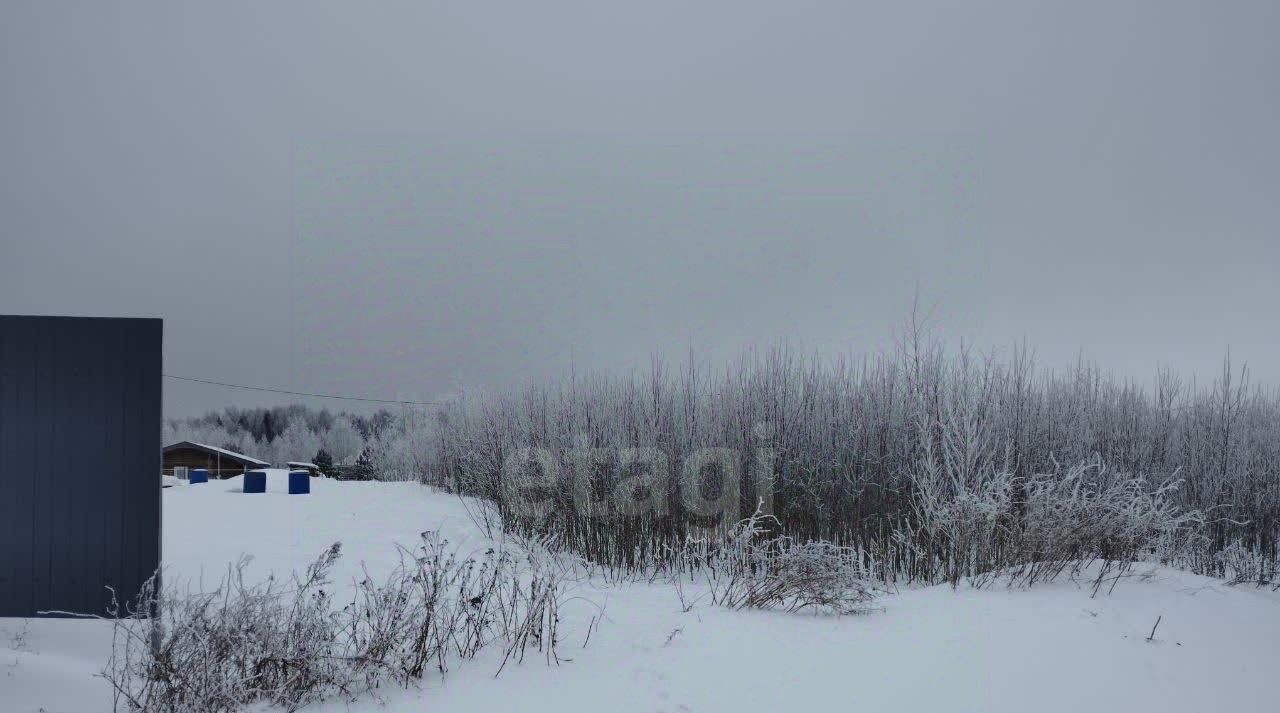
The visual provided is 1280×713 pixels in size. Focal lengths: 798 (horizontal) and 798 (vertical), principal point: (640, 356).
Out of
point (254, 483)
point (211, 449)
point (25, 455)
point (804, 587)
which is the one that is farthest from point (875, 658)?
point (211, 449)

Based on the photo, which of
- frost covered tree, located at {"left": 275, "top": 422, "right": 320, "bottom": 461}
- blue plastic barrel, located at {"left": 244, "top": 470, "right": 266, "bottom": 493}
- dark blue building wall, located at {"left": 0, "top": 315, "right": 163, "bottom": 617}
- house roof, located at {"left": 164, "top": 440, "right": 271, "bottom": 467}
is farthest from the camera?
frost covered tree, located at {"left": 275, "top": 422, "right": 320, "bottom": 461}

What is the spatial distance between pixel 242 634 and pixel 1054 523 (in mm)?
4660

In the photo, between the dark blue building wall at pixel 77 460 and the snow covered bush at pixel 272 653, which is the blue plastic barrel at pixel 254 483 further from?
the snow covered bush at pixel 272 653

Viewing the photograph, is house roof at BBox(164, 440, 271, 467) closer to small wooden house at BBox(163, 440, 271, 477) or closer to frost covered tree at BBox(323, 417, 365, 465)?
small wooden house at BBox(163, 440, 271, 477)

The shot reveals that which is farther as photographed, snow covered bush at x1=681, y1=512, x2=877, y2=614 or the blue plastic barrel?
the blue plastic barrel

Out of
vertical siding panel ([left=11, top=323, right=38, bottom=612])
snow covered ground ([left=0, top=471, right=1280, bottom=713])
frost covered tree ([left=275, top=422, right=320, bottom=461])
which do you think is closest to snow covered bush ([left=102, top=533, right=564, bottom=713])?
snow covered ground ([left=0, top=471, right=1280, bottom=713])

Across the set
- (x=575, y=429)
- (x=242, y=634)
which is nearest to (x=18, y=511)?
(x=242, y=634)

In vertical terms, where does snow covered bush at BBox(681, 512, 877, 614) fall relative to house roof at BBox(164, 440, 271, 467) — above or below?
above

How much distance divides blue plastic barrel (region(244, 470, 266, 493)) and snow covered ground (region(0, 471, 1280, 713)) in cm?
650

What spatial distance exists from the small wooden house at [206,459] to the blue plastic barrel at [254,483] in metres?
5.08

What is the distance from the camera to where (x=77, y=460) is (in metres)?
4.01

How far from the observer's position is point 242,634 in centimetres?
312

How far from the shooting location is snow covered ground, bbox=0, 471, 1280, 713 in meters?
3.33

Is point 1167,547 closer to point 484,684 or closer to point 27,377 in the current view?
point 484,684
